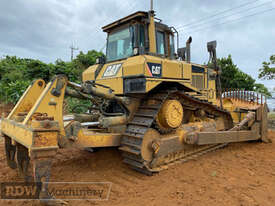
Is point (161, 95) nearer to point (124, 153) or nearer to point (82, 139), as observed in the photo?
point (124, 153)

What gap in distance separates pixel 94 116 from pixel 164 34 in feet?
8.03

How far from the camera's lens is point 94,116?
5.14 m

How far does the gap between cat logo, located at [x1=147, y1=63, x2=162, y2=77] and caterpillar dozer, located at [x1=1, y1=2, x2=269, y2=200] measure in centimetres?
2

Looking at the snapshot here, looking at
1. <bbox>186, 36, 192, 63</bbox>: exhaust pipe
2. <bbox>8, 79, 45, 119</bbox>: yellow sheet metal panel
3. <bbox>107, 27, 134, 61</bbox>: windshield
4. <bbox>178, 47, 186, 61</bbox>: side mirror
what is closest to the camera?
<bbox>8, 79, 45, 119</bbox>: yellow sheet metal panel

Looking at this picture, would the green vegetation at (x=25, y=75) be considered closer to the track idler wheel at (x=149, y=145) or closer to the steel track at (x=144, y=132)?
the steel track at (x=144, y=132)

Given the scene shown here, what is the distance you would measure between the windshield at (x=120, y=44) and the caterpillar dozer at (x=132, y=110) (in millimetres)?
21

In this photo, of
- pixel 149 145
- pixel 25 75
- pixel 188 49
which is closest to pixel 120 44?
pixel 188 49

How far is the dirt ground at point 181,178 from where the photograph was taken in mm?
3170

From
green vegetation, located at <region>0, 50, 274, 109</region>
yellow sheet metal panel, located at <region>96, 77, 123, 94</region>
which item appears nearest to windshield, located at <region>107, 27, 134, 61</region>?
yellow sheet metal panel, located at <region>96, 77, 123, 94</region>

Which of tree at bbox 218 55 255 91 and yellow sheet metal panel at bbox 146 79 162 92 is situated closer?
yellow sheet metal panel at bbox 146 79 162 92

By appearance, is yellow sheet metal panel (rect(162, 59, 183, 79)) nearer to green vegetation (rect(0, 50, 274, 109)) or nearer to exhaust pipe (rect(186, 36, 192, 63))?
exhaust pipe (rect(186, 36, 192, 63))

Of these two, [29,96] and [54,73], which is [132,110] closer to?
[29,96]

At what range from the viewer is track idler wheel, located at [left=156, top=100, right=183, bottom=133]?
4.32 meters

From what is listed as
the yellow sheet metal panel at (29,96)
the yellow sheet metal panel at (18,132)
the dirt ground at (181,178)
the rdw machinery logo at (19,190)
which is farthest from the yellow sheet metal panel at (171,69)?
the rdw machinery logo at (19,190)
